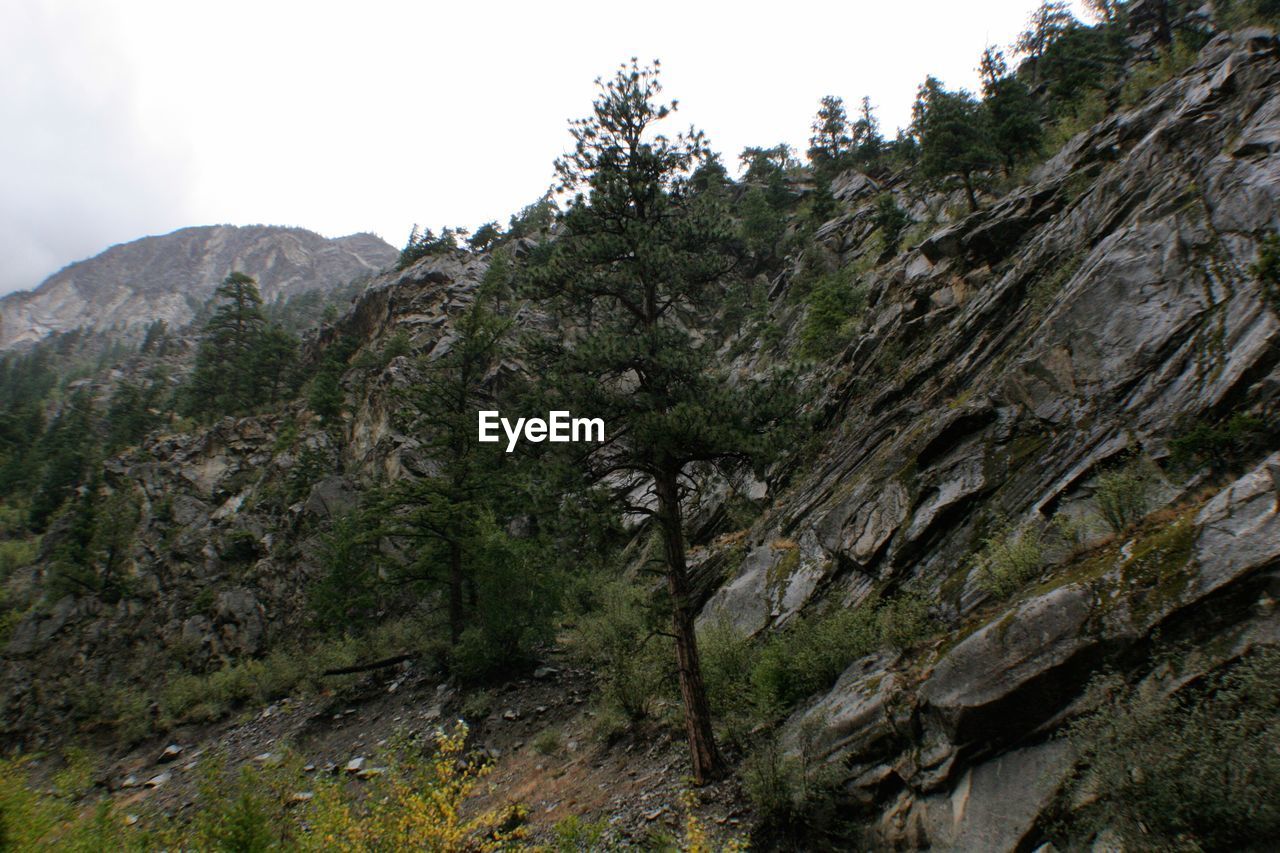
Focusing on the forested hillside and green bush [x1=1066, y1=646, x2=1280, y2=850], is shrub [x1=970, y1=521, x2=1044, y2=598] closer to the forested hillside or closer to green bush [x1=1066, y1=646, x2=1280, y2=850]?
the forested hillside

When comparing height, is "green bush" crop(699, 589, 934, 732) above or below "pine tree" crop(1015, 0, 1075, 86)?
below

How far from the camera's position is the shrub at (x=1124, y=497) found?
734 centimetres

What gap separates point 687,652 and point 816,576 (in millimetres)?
3972

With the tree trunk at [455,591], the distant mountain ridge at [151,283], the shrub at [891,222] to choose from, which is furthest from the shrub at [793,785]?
the distant mountain ridge at [151,283]

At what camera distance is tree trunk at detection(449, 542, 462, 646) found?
58.3ft

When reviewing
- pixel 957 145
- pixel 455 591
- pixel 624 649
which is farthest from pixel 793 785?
pixel 957 145

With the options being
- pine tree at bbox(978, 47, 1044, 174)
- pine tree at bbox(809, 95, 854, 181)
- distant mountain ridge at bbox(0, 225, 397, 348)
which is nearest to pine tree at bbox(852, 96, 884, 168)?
pine tree at bbox(809, 95, 854, 181)

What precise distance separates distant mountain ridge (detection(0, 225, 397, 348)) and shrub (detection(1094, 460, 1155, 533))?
187786 millimetres

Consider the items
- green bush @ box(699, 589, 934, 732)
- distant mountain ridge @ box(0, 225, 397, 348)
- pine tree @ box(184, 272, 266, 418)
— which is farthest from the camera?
distant mountain ridge @ box(0, 225, 397, 348)

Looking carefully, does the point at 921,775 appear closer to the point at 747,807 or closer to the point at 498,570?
the point at 747,807

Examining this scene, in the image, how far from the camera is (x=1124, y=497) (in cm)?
750

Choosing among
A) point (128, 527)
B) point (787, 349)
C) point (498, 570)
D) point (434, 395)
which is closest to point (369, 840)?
point (498, 570)

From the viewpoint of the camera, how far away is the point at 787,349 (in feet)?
97.5

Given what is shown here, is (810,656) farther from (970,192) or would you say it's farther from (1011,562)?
(970,192)
